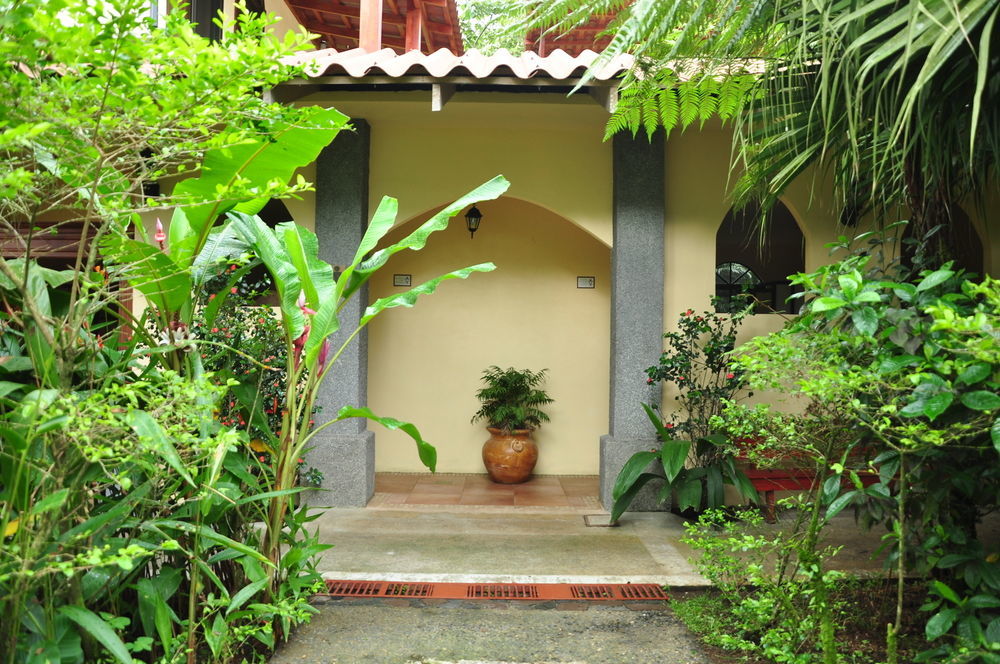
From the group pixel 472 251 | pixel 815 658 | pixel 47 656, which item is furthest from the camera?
pixel 472 251

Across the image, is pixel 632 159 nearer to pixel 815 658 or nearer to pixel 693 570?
pixel 693 570

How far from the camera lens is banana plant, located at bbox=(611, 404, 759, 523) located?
5.48 meters

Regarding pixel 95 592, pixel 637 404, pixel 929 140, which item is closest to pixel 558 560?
pixel 637 404

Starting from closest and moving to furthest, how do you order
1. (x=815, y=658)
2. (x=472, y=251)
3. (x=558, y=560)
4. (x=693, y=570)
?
1. (x=815, y=658)
2. (x=693, y=570)
3. (x=558, y=560)
4. (x=472, y=251)

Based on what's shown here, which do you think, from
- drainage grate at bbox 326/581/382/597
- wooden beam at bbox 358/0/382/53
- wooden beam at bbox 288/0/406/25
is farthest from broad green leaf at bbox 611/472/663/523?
wooden beam at bbox 288/0/406/25

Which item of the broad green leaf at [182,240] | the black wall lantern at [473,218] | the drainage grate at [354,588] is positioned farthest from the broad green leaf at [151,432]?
the black wall lantern at [473,218]

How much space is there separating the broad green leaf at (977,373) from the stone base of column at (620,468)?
12.5 ft

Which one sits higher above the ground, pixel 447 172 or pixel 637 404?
pixel 447 172

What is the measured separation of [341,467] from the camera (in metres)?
6.21

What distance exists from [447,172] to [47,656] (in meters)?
5.08

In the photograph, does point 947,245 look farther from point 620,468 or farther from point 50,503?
point 50,503

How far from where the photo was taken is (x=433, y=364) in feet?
26.0

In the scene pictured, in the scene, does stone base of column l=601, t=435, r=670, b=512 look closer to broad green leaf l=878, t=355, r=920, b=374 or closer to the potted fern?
the potted fern

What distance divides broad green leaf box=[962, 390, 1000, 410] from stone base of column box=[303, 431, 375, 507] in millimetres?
4730
